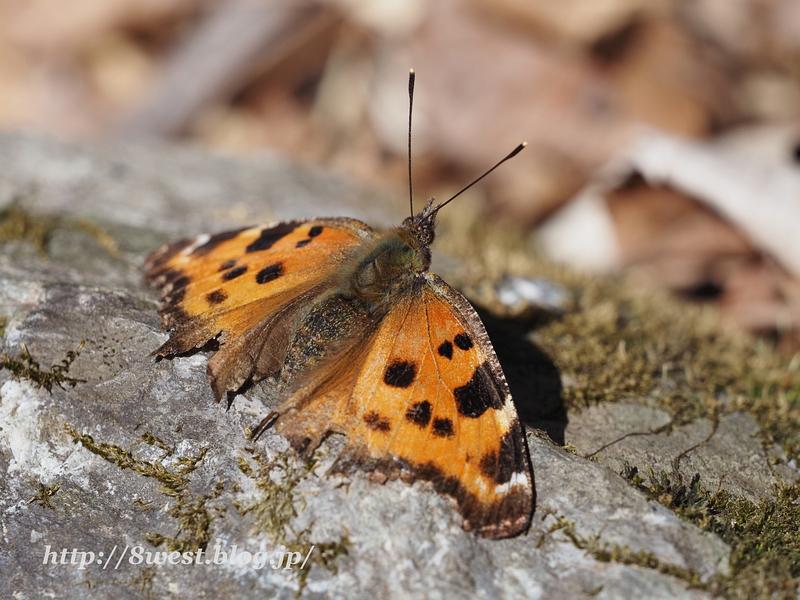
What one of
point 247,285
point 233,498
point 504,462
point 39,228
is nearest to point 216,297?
point 247,285

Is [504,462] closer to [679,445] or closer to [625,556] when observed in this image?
[625,556]

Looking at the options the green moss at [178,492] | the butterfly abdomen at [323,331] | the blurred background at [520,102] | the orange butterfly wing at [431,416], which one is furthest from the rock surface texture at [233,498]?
the blurred background at [520,102]

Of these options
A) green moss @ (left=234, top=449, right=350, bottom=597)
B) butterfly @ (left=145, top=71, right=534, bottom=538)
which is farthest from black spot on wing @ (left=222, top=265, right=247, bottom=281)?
green moss @ (left=234, top=449, right=350, bottom=597)

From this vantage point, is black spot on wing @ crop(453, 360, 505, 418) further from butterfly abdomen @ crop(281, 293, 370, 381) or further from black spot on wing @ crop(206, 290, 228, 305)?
black spot on wing @ crop(206, 290, 228, 305)

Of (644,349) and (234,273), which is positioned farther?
(644,349)

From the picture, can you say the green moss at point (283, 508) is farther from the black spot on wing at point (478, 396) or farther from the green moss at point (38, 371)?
the green moss at point (38, 371)
